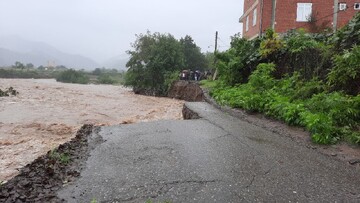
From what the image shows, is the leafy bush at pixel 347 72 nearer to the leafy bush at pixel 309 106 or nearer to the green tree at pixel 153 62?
the leafy bush at pixel 309 106

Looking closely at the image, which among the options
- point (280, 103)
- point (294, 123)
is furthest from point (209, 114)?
point (294, 123)

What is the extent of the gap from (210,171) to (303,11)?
21263 millimetres

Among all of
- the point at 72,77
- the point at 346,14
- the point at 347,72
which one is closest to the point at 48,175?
the point at 347,72

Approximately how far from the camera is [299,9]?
22.5 meters

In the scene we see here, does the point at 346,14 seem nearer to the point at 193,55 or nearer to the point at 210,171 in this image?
the point at 210,171

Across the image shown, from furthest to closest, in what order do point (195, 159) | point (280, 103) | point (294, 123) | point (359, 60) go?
point (280, 103) → point (294, 123) → point (359, 60) → point (195, 159)

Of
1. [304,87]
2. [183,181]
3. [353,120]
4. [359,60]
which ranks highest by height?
[359,60]

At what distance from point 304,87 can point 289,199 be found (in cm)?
590

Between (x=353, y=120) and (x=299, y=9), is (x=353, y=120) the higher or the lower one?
the lower one

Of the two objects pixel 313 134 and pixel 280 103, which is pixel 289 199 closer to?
pixel 313 134

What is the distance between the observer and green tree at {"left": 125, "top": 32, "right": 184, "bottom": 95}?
116 ft

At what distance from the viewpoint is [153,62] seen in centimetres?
3497

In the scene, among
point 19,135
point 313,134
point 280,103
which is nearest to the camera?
point 313,134

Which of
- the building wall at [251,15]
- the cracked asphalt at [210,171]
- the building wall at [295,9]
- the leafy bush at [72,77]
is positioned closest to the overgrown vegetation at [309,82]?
the cracked asphalt at [210,171]
